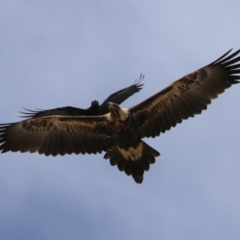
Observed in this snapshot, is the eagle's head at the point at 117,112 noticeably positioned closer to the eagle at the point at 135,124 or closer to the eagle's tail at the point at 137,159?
the eagle at the point at 135,124

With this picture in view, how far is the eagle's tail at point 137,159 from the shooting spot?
17516 mm

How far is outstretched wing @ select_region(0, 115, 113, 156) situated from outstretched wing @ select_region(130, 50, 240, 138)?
3.06 ft

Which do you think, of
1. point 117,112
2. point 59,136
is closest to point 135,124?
point 117,112

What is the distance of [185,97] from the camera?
58.1 ft

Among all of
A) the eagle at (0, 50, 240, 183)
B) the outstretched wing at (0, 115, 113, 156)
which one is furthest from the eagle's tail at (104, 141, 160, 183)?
the outstretched wing at (0, 115, 113, 156)

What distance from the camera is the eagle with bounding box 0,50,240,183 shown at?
17547mm

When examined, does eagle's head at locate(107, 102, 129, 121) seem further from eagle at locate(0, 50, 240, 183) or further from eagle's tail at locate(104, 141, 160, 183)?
eagle's tail at locate(104, 141, 160, 183)

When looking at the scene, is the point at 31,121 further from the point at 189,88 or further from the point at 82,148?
the point at 189,88

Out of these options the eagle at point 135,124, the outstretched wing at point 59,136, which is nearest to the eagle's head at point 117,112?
the eagle at point 135,124

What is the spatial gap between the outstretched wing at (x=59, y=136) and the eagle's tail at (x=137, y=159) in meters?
0.58

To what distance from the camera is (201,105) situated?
57.6 ft

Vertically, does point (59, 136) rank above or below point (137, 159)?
above

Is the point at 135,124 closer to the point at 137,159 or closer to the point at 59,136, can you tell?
the point at 137,159

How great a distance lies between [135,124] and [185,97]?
3.86ft
